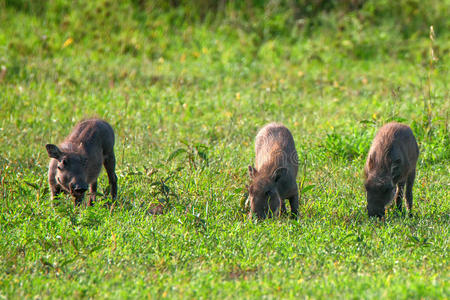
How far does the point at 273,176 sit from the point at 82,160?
2127mm

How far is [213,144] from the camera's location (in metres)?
9.77

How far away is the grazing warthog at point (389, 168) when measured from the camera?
7023 millimetres

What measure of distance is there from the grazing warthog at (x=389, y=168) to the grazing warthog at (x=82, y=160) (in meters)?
2.96

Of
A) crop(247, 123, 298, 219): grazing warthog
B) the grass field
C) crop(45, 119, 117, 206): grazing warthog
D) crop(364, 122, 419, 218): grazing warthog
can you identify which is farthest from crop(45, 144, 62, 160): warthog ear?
crop(364, 122, 419, 218): grazing warthog

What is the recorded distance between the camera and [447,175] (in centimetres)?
838

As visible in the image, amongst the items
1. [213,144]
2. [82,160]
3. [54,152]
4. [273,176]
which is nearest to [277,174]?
[273,176]

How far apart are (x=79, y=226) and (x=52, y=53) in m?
8.32

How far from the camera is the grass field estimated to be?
5.45m

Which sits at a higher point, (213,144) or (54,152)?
(54,152)

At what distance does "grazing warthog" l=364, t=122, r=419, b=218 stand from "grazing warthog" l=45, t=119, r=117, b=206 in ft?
9.72

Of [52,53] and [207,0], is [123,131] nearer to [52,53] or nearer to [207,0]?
[52,53]

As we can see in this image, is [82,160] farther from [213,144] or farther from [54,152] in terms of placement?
[213,144]

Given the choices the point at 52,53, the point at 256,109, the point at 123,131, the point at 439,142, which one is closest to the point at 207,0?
the point at 52,53

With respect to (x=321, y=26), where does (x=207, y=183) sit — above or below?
below
